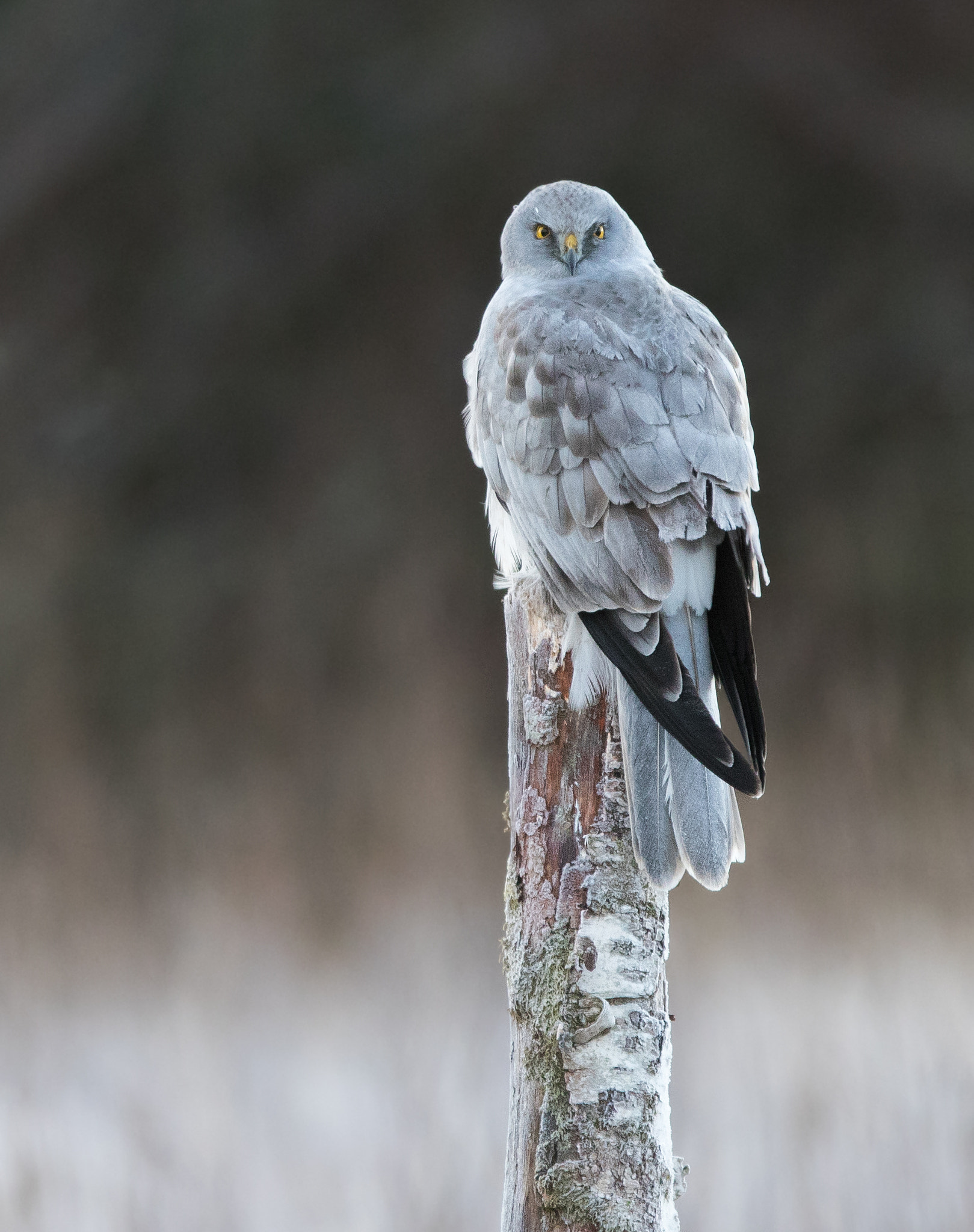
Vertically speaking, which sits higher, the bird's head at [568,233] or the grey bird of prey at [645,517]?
the bird's head at [568,233]

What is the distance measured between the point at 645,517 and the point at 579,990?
0.68 m

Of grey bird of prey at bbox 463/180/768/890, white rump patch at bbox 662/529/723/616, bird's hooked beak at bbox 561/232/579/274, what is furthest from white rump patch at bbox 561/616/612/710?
bird's hooked beak at bbox 561/232/579/274

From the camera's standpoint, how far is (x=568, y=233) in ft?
7.27

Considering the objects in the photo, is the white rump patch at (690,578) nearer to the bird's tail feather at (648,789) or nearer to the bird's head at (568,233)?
the bird's tail feather at (648,789)

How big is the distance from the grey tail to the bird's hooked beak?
34.7 inches

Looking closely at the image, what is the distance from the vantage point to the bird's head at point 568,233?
222 centimetres

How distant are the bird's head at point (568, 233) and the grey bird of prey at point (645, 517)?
107 millimetres

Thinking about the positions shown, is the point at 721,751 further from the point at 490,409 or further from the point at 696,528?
the point at 490,409

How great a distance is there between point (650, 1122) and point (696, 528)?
81cm

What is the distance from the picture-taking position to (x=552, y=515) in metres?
1.85

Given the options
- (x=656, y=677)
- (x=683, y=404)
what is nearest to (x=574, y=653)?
(x=656, y=677)

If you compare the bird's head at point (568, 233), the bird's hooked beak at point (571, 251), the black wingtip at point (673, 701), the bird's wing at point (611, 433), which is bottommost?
the black wingtip at point (673, 701)

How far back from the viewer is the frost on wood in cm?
154

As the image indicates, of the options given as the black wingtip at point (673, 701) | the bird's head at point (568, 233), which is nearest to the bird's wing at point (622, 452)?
the black wingtip at point (673, 701)
